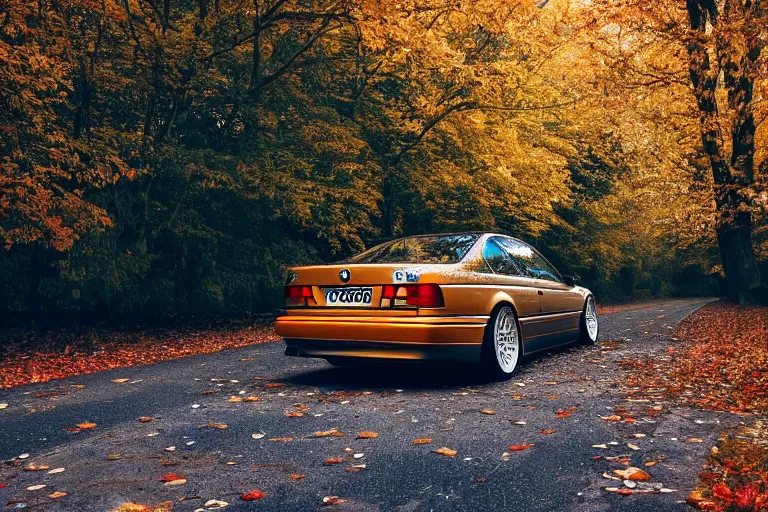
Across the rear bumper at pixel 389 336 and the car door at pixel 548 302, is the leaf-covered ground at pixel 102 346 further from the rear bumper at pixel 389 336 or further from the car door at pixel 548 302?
the car door at pixel 548 302

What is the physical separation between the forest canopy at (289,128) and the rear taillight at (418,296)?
5.58m

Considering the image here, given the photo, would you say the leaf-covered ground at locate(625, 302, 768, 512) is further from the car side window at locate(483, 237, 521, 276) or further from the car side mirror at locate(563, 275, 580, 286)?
the car side window at locate(483, 237, 521, 276)

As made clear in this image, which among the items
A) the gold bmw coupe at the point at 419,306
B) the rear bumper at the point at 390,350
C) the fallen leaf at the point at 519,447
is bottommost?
the fallen leaf at the point at 519,447

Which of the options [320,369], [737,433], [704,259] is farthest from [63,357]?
[704,259]

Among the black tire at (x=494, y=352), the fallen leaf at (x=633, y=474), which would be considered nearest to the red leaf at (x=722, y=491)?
the fallen leaf at (x=633, y=474)

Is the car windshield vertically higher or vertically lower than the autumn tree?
lower

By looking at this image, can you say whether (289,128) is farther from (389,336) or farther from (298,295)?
(389,336)

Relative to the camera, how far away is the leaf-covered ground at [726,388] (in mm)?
3599

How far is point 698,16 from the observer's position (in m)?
16.8

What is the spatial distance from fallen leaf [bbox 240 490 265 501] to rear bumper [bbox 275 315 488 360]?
2.86 metres

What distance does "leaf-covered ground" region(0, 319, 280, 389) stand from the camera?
9.09m

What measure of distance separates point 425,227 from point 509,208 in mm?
2581

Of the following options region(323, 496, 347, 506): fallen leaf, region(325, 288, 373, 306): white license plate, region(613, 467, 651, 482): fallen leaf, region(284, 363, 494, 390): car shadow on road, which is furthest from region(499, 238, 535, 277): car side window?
region(323, 496, 347, 506): fallen leaf

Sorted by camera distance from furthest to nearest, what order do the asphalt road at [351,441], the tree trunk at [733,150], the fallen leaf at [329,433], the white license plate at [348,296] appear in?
1. the tree trunk at [733,150]
2. the white license plate at [348,296]
3. the fallen leaf at [329,433]
4. the asphalt road at [351,441]
